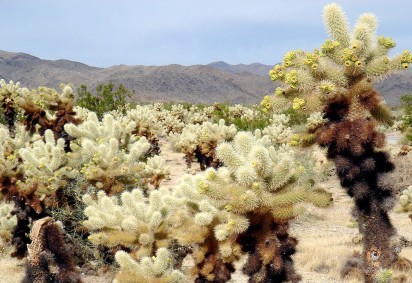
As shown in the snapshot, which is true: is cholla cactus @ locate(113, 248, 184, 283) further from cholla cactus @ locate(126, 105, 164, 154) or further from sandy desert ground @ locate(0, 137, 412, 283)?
cholla cactus @ locate(126, 105, 164, 154)

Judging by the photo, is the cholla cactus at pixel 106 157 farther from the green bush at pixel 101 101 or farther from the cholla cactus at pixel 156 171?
the green bush at pixel 101 101

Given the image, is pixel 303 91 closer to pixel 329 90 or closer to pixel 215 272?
pixel 329 90

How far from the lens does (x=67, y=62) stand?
164875 mm

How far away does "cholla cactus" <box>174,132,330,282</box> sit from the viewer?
15.2 feet

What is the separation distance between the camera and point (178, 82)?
12862cm

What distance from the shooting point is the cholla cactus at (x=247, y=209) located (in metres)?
4.62

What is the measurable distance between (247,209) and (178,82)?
125272mm

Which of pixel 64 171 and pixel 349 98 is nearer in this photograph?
pixel 349 98

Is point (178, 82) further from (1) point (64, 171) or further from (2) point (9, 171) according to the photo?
(1) point (64, 171)

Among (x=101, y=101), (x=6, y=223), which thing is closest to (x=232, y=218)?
(x=6, y=223)

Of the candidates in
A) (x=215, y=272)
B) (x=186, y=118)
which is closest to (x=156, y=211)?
(x=215, y=272)

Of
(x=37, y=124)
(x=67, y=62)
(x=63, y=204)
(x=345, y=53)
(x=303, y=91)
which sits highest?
(x=67, y=62)

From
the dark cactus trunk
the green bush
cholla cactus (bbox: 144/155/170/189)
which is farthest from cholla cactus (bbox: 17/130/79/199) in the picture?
the green bush

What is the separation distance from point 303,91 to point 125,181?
3.52 meters
